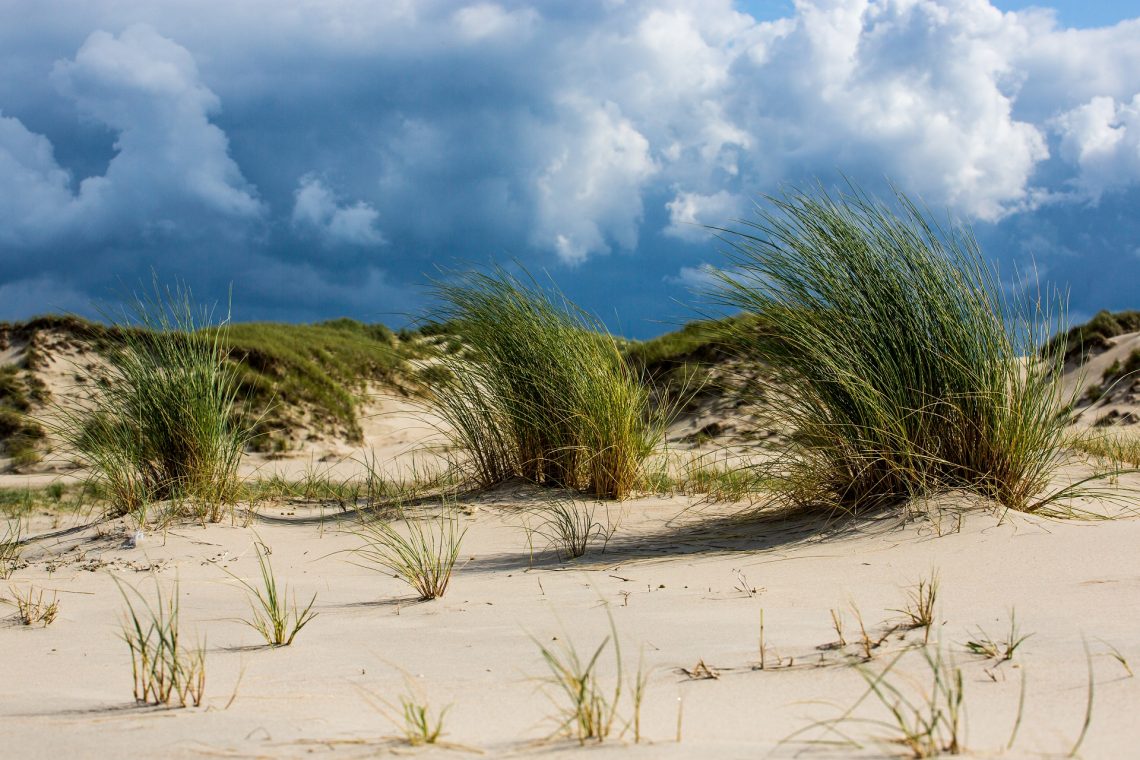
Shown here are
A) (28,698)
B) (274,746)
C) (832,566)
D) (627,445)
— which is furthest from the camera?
(627,445)

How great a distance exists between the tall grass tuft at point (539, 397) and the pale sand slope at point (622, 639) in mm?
1077

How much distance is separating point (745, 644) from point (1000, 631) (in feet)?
2.06

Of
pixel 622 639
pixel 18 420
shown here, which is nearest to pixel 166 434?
pixel 622 639

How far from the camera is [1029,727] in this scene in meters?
1.70

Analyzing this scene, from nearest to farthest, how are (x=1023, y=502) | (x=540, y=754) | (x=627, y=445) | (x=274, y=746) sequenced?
1. (x=540, y=754)
2. (x=274, y=746)
3. (x=1023, y=502)
4. (x=627, y=445)

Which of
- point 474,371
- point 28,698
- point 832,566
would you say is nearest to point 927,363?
point 832,566

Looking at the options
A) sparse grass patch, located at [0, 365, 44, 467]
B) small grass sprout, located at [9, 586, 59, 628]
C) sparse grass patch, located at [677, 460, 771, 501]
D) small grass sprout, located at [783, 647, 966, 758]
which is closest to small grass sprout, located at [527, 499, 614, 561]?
sparse grass patch, located at [677, 460, 771, 501]

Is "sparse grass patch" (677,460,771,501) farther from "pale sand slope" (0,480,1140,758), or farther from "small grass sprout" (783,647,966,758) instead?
"small grass sprout" (783,647,966,758)

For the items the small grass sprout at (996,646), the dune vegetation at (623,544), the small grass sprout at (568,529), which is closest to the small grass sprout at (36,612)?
the dune vegetation at (623,544)

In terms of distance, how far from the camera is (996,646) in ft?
6.97

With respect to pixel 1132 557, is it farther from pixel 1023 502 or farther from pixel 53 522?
pixel 53 522

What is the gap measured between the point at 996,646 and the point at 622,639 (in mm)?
912

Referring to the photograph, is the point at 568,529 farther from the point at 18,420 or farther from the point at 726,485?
the point at 18,420

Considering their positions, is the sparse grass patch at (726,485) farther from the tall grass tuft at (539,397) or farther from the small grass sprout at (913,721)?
the small grass sprout at (913,721)
